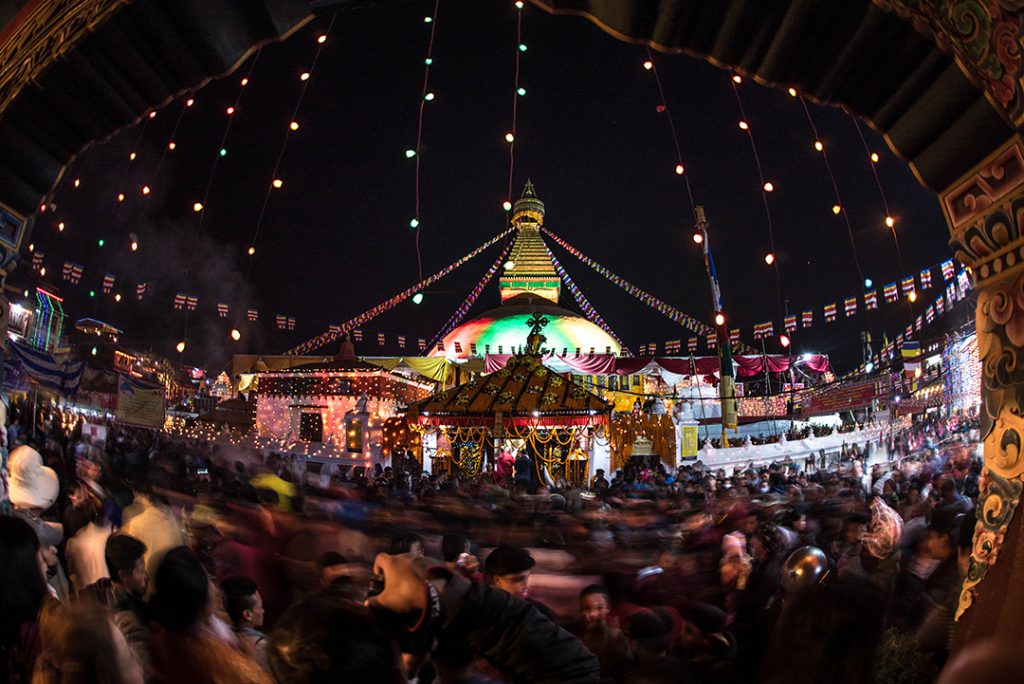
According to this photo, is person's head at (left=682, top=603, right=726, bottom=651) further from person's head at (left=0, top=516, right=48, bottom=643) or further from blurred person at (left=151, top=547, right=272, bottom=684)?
person's head at (left=0, top=516, right=48, bottom=643)

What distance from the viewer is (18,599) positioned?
9.34 ft

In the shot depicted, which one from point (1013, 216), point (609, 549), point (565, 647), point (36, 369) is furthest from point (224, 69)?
point (36, 369)

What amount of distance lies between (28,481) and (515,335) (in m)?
36.2

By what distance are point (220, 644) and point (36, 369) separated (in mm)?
13036

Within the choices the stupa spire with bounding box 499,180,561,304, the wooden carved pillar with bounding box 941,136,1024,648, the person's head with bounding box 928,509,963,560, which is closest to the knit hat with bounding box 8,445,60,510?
the wooden carved pillar with bounding box 941,136,1024,648

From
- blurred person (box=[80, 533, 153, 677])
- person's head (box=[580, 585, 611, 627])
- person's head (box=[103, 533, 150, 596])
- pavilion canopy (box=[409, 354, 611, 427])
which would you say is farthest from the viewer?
pavilion canopy (box=[409, 354, 611, 427])

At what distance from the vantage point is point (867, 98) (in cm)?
289

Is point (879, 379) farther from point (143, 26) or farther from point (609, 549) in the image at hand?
point (143, 26)

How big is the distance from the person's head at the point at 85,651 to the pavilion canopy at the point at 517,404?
14.3 meters

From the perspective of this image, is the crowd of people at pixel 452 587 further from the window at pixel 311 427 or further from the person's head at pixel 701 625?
the window at pixel 311 427

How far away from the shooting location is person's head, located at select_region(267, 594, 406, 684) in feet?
6.20

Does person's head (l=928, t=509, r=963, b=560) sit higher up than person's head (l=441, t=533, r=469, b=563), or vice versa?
person's head (l=928, t=509, r=963, b=560)

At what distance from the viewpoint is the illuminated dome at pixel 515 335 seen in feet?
133

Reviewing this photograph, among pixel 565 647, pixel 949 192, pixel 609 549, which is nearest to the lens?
pixel 565 647
